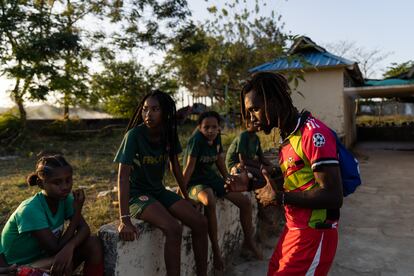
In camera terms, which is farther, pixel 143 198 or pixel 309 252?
pixel 143 198

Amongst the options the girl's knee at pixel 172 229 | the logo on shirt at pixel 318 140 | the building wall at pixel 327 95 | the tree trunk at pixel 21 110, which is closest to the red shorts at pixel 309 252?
the logo on shirt at pixel 318 140

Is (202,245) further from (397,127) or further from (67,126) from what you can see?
(397,127)

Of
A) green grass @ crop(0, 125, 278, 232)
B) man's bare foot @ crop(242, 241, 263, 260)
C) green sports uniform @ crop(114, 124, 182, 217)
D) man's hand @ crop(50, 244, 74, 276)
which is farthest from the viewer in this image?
green grass @ crop(0, 125, 278, 232)

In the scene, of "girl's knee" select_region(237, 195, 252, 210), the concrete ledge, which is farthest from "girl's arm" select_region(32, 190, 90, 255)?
"girl's knee" select_region(237, 195, 252, 210)

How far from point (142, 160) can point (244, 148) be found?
1.99 metres

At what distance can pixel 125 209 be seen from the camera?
2.37 meters

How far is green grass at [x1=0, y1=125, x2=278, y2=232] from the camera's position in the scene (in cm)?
400

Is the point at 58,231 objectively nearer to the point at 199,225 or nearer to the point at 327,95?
the point at 199,225

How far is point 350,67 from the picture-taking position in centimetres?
1114

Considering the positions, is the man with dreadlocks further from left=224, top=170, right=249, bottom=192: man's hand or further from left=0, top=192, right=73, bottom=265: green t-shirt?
left=0, top=192, right=73, bottom=265: green t-shirt

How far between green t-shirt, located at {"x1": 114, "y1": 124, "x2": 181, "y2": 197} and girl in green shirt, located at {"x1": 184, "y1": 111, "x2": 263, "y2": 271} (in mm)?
562

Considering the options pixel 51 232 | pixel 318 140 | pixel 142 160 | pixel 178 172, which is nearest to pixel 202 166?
pixel 178 172

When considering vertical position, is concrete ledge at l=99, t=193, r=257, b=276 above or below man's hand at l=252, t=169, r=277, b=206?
below

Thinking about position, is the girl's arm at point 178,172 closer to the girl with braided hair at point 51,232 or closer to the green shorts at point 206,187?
the green shorts at point 206,187
